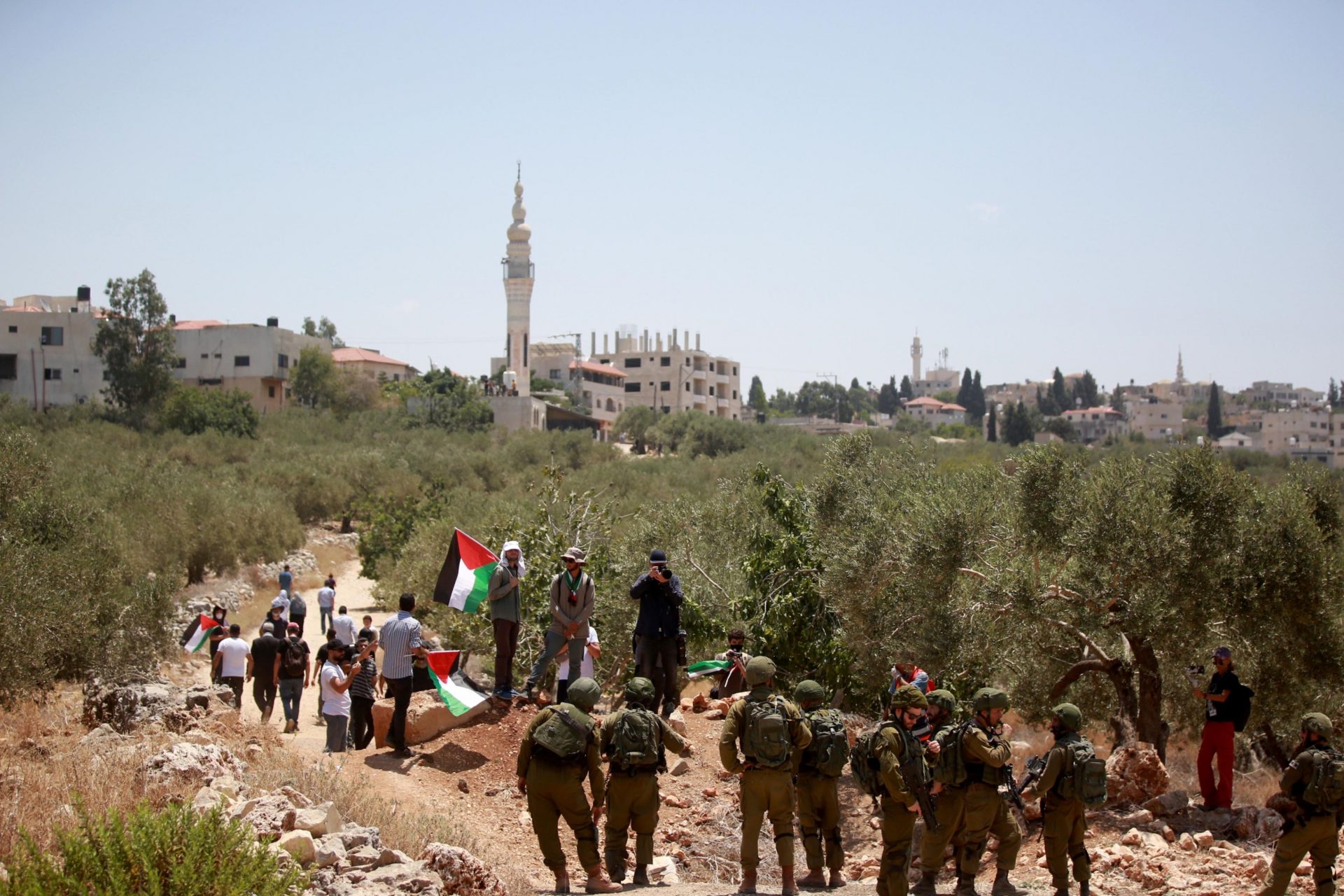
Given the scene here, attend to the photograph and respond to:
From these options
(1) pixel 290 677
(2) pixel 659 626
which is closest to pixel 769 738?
(2) pixel 659 626

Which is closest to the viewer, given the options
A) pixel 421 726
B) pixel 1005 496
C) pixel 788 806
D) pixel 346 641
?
pixel 788 806

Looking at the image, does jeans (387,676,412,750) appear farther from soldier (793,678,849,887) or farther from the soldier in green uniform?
the soldier in green uniform

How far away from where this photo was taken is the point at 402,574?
2736cm

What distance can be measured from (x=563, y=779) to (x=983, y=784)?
9.87ft

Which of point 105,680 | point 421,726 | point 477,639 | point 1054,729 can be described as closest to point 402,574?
point 477,639

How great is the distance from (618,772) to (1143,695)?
6501 millimetres

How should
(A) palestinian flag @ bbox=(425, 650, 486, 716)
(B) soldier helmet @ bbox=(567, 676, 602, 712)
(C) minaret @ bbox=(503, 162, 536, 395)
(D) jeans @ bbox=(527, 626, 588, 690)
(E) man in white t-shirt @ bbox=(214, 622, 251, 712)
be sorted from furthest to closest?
(C) minaret @ bbox=(503, 162, 536, 395), (E) man in white t-shirt @ bbox=(214, 622, 251, 712), (D) jeans @ bbox=(527, 626, 588, 690), (A) palestinian flag @ bbox=(425, 650, 486, 716), (B) soldier helmet @ bbox=(567, 676, 602, 712)

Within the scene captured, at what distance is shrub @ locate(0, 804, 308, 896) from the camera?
18.1 ft

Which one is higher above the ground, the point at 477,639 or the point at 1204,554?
the point at 1204,554

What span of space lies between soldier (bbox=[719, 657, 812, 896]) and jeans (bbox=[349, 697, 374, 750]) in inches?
180

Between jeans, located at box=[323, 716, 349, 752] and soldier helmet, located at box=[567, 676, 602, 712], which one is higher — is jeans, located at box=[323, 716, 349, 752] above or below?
below

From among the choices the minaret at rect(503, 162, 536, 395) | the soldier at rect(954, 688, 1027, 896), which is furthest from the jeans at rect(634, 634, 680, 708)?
the minaret at rect(503, 162, 536, 395)

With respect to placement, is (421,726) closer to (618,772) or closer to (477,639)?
(618,772)

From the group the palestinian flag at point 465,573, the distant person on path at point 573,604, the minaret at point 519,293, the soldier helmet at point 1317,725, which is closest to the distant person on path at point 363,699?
the palestinian flag at point 465,573
